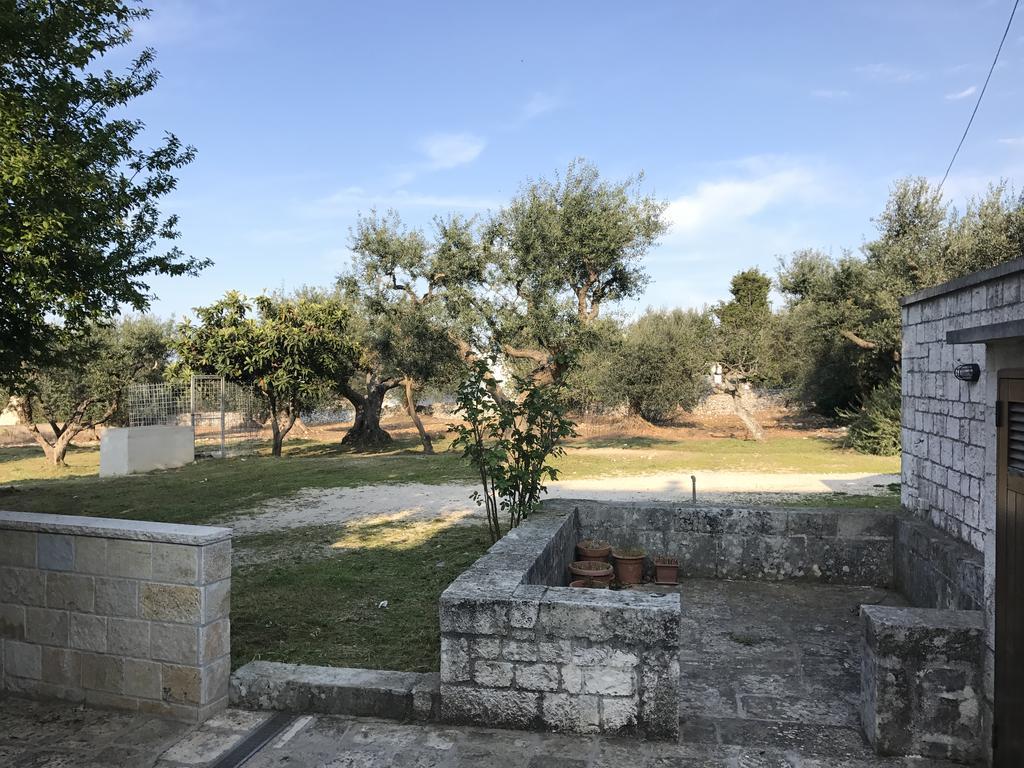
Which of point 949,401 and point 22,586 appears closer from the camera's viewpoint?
point 22,586

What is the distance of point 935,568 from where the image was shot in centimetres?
486

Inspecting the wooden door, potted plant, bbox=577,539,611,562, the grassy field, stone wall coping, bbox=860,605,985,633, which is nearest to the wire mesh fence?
the grassy field

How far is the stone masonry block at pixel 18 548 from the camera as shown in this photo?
12.5 ft

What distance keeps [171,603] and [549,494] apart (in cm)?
818

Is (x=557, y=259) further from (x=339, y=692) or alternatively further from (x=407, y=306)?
(x=339, y=692)

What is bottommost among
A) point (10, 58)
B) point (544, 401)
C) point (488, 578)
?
point (488, 578)

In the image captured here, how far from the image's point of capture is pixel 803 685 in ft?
13.0

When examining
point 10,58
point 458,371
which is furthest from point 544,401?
point 458,371

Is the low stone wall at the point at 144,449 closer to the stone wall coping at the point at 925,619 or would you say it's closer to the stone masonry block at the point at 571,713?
the stone masonry block at the point at 571,713

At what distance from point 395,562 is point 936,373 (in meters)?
5.39

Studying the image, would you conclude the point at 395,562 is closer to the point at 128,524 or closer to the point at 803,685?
the point at 128,524

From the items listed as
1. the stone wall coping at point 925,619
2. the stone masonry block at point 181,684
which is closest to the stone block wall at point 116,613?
the stone masonry block at point 181,684

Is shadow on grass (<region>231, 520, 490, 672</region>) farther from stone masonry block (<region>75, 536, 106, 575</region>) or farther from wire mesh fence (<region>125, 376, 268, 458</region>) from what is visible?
wire mesh fence (<region>125, 376, 268, 458</region>)

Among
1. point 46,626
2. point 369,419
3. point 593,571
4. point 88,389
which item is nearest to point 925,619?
point 593,571
